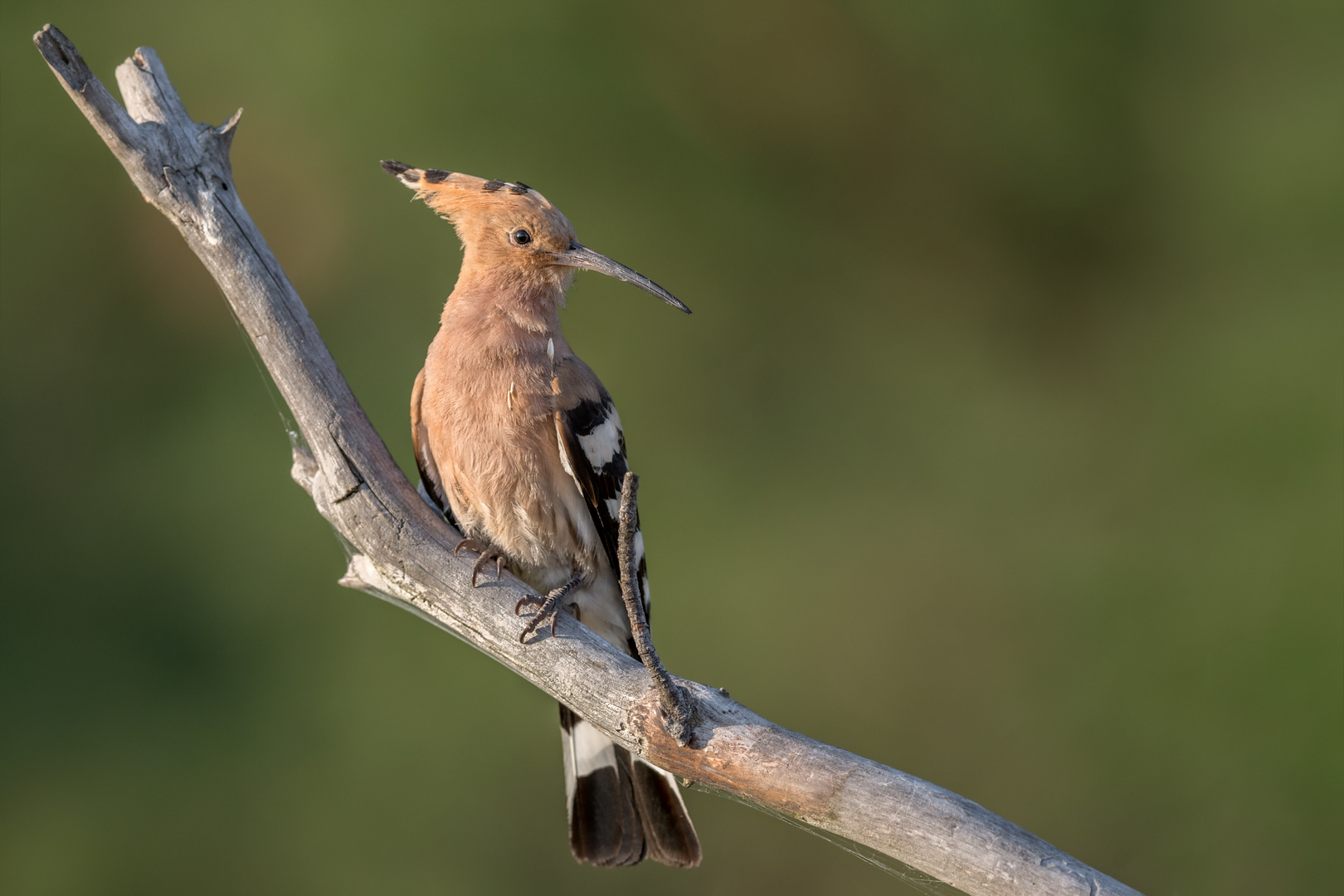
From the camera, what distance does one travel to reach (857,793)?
86 centimetres

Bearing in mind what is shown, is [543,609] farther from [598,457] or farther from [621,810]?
[621,810]

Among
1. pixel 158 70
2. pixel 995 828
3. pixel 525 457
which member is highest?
pixel 158 70

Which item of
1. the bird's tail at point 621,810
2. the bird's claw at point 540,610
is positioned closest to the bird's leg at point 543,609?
the bird's claw at point 540,610

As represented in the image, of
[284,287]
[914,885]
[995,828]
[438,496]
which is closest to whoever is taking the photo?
[995,828]

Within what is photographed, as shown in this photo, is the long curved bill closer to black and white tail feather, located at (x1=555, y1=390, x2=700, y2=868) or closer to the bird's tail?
black and white tail feather, located at (x1=555, y1=390, x2=700, y2=868)

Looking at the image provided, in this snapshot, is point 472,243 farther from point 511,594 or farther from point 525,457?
point 511,594

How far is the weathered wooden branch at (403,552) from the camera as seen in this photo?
0.87 meters

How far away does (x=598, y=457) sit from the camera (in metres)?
1.16

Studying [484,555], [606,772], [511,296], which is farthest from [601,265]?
[606,772]

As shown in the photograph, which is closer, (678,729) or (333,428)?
(678,729)

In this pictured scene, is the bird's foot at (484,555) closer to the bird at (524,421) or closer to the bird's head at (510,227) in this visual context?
the bird at (524,421)

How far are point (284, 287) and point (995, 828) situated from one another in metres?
0.89

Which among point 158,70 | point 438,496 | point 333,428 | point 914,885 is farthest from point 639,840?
point 158,70

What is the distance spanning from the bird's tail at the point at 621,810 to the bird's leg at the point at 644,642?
346mm
